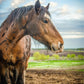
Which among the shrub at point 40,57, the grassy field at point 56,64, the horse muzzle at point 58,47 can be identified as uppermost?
the horse muzzle at point 58,47

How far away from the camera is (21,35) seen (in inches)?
33.6

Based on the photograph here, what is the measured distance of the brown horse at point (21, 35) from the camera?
2.46 ft

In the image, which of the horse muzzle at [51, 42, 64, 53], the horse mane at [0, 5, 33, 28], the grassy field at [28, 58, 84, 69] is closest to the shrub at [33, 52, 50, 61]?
the grassy field at [28, 58, 84, 69]

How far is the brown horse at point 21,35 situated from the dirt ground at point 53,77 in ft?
2.11

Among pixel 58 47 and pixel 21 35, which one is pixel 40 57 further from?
pixel 58 47

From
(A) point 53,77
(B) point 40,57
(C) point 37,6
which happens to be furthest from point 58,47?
(A) point 53,77

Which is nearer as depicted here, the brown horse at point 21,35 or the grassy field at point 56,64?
the brown horse at point 21,35

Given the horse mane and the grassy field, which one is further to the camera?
the grassy field

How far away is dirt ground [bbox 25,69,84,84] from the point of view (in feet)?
5.28

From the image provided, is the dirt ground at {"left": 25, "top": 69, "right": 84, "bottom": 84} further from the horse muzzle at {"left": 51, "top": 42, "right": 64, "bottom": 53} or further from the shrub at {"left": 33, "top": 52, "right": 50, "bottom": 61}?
the horse muzzle at {"left": 51, "top": 42, "right": 64, "bottom": 53}

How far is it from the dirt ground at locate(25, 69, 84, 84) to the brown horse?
2.11 ft

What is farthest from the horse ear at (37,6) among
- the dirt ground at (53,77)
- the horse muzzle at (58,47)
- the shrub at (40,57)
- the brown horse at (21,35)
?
the dirt ground at (53,77)

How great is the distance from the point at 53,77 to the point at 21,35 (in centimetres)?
101

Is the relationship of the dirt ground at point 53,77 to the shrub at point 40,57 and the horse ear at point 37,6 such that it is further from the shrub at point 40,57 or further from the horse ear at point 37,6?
the horse ear at point 37,6
